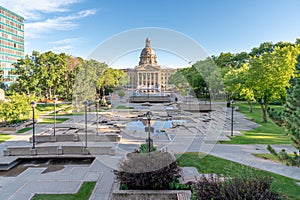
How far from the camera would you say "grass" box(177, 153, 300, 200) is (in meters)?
8.35

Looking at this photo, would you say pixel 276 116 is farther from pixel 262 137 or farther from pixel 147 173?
pixel 262 137

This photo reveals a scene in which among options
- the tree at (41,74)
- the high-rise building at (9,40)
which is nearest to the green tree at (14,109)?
the tree at (41,74)

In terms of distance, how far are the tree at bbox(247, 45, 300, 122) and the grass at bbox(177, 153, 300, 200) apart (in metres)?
12.9

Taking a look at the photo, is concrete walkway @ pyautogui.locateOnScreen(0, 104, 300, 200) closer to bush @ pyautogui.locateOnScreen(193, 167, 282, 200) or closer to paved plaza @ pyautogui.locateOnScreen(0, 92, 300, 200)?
paved plaza @ pyautogui.locateOnScreen(0, 92, 300, 200)

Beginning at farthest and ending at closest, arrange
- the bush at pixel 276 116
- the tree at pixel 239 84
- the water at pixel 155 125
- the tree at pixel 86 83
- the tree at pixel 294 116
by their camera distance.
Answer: the tree at pixel 86 83 → the tree at pixel 239 84 → the water at pixel 155 125 → the bush at pixel 276 116 → the tree at pixel 294 116

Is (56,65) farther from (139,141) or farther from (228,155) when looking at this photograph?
(228,155)

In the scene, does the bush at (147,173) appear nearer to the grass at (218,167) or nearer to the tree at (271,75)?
the grass at (218,167)


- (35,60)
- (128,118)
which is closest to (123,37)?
(128,118)

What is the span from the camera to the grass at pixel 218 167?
835 centimetres

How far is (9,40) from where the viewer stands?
73312 mm

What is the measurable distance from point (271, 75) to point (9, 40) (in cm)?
7875

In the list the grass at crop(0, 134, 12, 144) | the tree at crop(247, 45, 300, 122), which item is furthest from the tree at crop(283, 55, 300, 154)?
the tree at crop(247, 45, 300, 122)

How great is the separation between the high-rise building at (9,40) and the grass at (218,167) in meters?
68.3

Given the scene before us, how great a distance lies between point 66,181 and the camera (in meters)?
9.03
